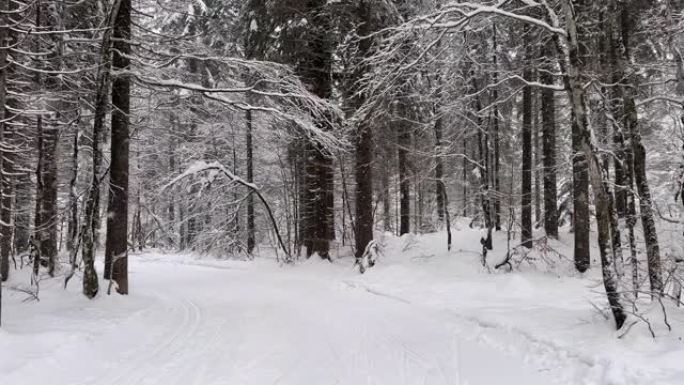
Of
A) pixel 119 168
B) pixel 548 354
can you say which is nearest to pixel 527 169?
pixel 548 354

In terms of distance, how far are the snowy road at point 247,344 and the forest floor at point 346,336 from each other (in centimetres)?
2

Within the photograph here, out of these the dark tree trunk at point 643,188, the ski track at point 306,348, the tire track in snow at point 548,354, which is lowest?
the ski track at point 306,348

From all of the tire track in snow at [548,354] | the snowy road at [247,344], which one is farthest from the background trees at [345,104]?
the snowy road at [247,344]

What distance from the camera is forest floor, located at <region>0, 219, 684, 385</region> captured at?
516 cm

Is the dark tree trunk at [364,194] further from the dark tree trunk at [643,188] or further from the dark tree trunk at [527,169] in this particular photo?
the dark tree trunk at [643,188]

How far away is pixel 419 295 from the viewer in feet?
34.0

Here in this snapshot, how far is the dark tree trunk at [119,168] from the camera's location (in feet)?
33.0

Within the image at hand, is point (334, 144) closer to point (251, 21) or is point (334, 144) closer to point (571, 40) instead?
point (571, 40)

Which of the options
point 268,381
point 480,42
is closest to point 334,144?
point 480,42

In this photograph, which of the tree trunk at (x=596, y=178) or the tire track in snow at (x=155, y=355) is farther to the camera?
the tree trunk at (x=596, y=178)

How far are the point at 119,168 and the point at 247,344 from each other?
5497 millimetres

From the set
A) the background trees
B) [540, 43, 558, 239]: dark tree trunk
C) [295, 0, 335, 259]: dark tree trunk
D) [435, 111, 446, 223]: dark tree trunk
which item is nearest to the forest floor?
the background trees

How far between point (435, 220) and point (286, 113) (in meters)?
14.7

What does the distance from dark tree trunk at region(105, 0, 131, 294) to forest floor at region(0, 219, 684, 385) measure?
770mm
